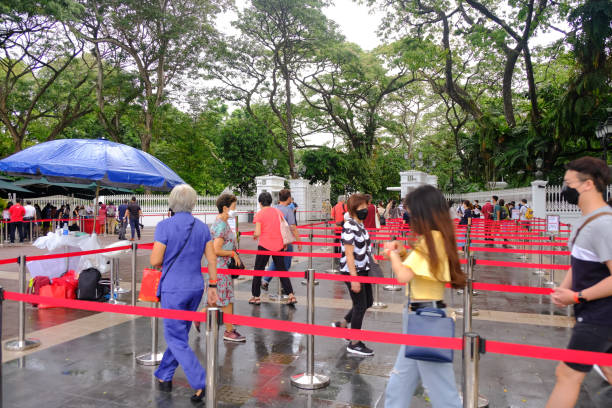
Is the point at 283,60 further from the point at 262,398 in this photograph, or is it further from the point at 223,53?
the point at 262,398

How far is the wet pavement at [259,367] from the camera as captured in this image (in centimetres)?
394

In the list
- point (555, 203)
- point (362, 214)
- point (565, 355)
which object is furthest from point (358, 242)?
point (555, 203)

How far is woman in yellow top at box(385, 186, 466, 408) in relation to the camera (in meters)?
2.83

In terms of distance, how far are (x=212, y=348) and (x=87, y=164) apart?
5.80 meters

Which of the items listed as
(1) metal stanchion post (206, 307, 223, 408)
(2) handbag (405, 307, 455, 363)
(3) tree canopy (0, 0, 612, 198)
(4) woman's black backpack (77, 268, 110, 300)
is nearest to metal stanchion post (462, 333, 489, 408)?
(2) handbag (405, 307, 455, 363)

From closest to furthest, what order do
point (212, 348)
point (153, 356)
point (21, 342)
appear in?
point (212, 348) → point (153, 356) → point (21, 342)

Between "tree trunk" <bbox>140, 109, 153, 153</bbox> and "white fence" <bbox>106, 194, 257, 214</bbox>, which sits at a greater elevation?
"tree trunk" <bbox>140, 109, 153, 153</bbox>

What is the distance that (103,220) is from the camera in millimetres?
21812

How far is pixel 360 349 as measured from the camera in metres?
5.08

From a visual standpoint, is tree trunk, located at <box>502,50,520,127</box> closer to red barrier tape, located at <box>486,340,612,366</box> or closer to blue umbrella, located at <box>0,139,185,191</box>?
blue umbrella, located at <box>0,139,185,191</box>

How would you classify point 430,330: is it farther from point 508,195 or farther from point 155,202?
point 155,202

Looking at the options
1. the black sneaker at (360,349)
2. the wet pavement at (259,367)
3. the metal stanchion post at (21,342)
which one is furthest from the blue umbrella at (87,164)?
the black sneaker at (360,349)

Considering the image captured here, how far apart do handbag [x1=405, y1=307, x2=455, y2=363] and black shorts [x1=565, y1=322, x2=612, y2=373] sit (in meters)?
0.81

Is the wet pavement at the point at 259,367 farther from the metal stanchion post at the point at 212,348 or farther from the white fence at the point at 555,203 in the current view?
the white fence at the point at 555,203
